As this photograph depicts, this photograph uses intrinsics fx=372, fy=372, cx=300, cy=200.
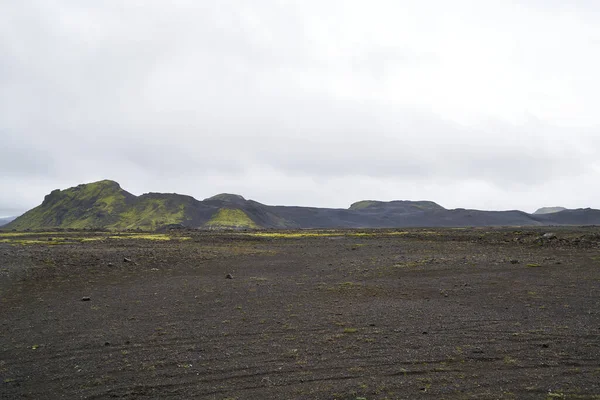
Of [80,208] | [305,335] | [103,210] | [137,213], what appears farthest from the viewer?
[80,208]

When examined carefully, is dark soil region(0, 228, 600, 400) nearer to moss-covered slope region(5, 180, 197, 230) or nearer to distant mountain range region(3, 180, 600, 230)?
distant mountain range region(3, 180, 600, 230)

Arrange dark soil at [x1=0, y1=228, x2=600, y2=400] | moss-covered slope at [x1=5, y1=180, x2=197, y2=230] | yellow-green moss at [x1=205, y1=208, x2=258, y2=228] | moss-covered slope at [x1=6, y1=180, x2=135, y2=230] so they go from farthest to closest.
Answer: moss-covered slope at [x1=6, y1=180, x2=135, y2=230], yellow-green moss at [x1=205, y1=208, x2=258, y2=228], moss-covered slope at [x1=5, y1=180, x2=197, y2=230], dark soil at [x1=0, y1=228, x2=600, y2=400]

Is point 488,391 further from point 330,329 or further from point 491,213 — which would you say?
point 491,213

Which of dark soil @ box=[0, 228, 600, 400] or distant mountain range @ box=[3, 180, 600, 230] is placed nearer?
dark soil @ box=[0, 228, 600, 400]

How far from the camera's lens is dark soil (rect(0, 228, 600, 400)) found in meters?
7.03

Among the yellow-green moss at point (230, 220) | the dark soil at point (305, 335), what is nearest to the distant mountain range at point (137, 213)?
the yellow-green moss at point (230, 220)

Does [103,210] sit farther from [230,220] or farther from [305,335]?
[305,335]

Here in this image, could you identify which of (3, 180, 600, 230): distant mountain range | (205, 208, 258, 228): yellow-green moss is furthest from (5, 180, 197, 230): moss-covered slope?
(205, 208, 258, 228): yellow-green moss

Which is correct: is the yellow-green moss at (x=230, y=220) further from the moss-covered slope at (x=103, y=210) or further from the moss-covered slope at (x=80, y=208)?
the moss-covered slope at (x=80, y=208)

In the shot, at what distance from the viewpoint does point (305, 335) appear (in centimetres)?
1010

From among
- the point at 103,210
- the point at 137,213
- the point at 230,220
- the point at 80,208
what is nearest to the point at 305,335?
the point at 230,220

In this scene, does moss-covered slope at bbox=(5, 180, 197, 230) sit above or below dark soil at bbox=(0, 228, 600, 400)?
above

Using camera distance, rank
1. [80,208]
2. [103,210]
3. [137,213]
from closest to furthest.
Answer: [137,213] < [103,210] < [80,208]

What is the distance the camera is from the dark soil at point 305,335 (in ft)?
23.1
